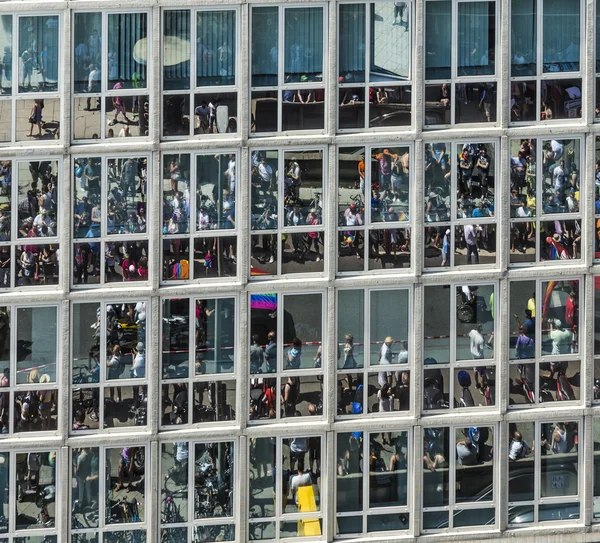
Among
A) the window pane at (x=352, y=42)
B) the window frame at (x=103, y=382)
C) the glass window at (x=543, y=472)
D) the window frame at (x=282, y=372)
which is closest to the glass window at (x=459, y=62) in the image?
the window pane at (x=352, y=42)

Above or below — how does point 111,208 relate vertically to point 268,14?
below

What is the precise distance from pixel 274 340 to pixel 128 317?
3.40 metres

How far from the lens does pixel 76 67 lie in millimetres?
40969

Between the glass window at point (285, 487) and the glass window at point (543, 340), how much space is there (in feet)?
Answer: 16.4

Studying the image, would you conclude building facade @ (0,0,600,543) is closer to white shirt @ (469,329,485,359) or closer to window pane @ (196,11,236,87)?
window pane @ (196,11,236,87)

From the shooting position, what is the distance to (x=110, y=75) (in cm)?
4109

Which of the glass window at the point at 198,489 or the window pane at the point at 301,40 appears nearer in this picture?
the window pane at the point at 301,40

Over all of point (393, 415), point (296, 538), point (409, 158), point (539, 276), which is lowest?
point (296, 538)

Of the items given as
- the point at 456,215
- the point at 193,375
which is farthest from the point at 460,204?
the point at 193,375

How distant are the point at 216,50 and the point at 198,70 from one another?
61 cm

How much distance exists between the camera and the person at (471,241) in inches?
1673

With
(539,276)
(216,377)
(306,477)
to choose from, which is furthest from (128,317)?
(539,276)

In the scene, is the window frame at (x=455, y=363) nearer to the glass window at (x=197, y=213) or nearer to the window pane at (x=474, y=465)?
the window pane at (x=474, y=465)

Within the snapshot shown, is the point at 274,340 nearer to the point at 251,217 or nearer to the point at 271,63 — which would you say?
the point at 251,217
